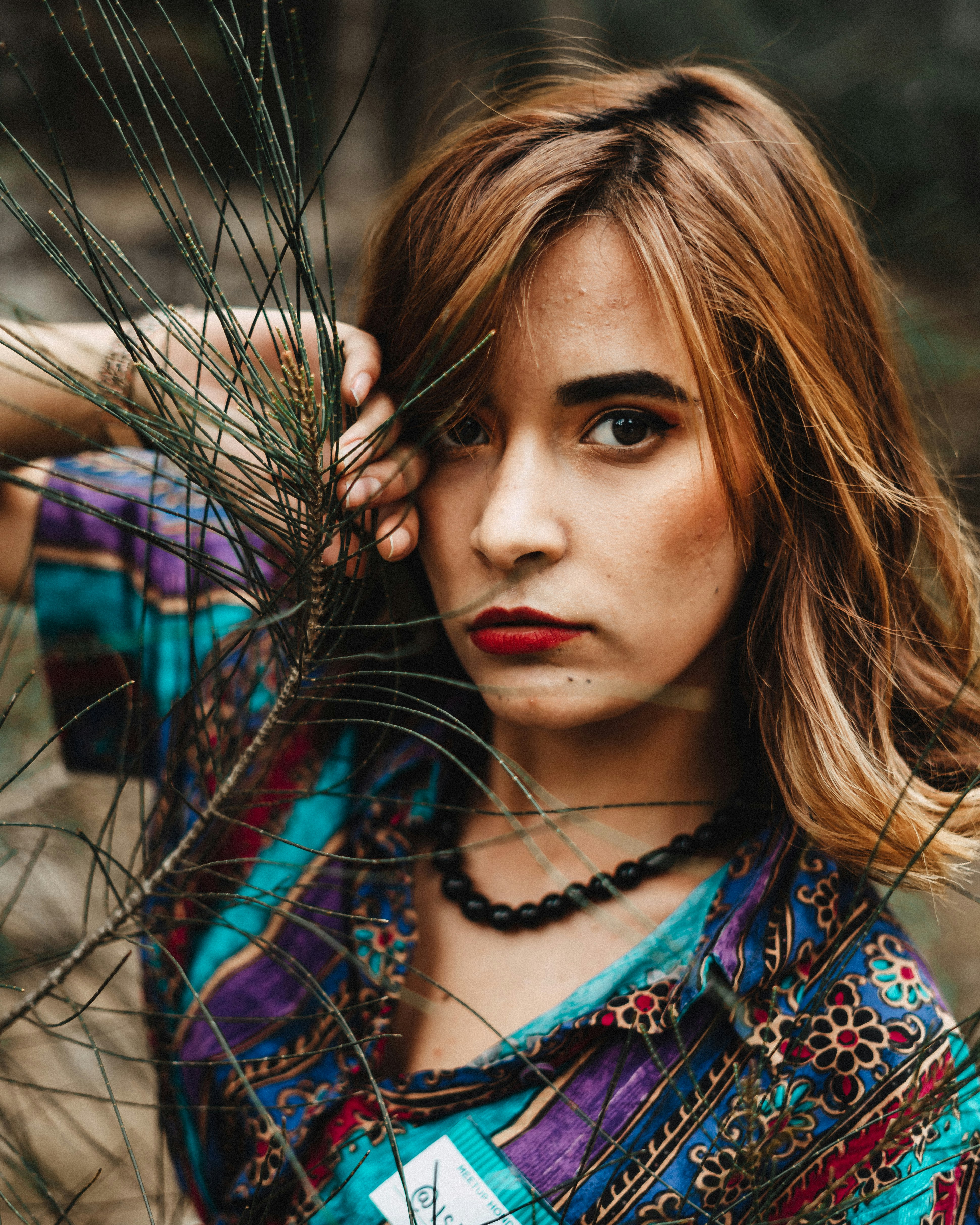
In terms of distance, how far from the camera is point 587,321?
0.68m

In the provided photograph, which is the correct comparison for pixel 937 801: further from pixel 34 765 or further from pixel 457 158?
pixel 34 765

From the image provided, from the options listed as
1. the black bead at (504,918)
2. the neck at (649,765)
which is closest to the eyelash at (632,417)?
the neck at (649,765)

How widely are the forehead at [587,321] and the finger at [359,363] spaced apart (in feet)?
0.35

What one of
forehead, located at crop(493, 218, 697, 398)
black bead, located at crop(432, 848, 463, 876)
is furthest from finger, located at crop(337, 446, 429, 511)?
black bead, located at crop(432, 848, 463, 876)

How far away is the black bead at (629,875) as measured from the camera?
2.86ft

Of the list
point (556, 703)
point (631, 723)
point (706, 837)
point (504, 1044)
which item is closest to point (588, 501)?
point (556, 703)

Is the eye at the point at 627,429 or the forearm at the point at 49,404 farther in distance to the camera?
the forearm at the point at 49,404

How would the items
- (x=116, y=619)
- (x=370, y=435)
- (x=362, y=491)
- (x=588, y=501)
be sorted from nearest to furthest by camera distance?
(x=370, y=435), (x=362, y=491), (x=588, y=501), (x=116, y=619)

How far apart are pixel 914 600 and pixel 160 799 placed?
732 mm

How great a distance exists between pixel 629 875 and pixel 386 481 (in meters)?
0.50

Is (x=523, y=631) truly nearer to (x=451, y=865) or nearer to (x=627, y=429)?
(x=627, y=429)

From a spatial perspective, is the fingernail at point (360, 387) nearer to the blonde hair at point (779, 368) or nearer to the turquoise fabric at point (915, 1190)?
the blonde hair at point (779, 368)

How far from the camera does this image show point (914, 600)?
2.90 feet

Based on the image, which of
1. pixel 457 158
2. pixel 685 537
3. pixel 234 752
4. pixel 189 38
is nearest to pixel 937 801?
pixel 685 537
